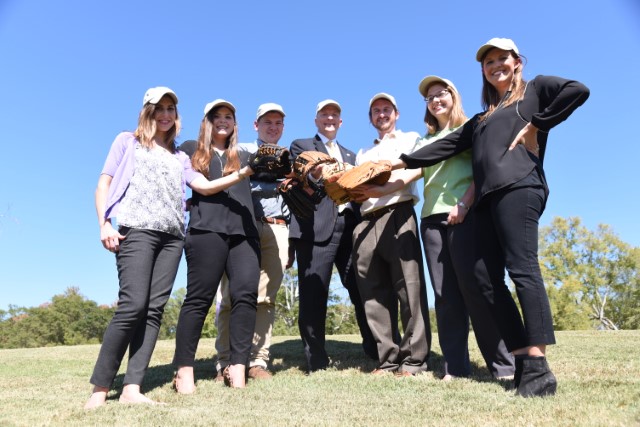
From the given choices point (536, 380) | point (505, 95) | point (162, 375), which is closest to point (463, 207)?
point (505, 95)

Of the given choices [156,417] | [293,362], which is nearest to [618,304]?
[293,362]

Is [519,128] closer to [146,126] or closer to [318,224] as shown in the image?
[318,224]

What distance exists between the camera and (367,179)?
4.19 meters

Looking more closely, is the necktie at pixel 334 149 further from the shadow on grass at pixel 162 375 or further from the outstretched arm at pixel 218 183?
the shadow on grass at pixel 162 375

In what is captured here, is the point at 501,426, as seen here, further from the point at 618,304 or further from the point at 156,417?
the point at 618,304

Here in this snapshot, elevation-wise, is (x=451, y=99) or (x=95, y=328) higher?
(x=451, y=99)

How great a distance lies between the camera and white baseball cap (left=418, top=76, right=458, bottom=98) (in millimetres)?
4609

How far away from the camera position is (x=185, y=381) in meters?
4.21

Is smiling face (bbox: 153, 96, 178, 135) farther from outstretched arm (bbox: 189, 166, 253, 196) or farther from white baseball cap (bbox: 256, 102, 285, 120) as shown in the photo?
white baseball cap (bbox: 256, 102, 285, 120)

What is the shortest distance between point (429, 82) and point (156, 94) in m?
2.48

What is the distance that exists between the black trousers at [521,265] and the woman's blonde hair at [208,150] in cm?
231

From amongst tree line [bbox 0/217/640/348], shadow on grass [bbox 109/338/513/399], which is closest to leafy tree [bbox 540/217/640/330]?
tree line [bbox 0/217/640/348]

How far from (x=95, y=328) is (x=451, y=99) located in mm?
42177

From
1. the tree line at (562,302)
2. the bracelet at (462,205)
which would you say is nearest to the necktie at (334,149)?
the bracelet at (462,205)
